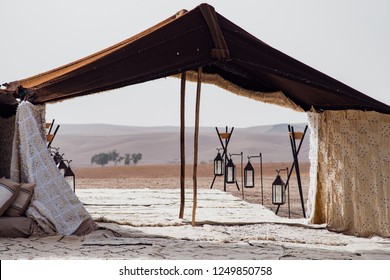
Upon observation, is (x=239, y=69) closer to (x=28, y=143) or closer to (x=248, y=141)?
(x=28, y=143)

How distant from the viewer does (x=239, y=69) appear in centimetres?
622

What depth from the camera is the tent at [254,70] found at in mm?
5164

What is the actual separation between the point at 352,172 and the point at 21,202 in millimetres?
2924

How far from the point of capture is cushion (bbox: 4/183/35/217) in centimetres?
506

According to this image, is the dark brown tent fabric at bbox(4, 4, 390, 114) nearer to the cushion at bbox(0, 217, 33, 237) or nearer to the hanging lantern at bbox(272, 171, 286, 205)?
the cushion at bbox(0, 217, 33, 237)

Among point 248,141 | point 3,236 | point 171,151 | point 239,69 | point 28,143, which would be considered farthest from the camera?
point 248,141

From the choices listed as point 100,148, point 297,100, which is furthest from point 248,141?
point 297,100

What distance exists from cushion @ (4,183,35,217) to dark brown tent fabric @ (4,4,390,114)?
819 millimetres

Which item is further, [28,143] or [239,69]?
[239,69]

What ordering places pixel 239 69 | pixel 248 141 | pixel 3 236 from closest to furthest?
pixel 3 236 → pixel 239 69 → pixel 248 141

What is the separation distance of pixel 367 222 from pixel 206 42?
6.91 feet

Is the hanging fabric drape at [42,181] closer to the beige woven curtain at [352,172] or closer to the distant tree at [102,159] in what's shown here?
the beige woven curtain at [352,172]

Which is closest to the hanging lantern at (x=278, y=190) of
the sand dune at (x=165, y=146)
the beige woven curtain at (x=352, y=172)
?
the beige woven curtain at (x=352, y=172)

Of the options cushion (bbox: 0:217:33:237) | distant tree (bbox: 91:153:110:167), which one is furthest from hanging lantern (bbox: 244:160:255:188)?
distant tree (bbox: 91:153:110:167)
